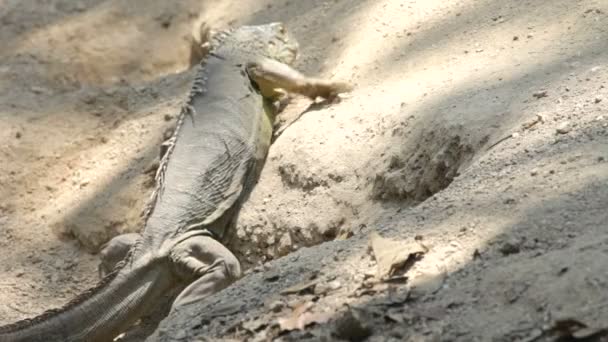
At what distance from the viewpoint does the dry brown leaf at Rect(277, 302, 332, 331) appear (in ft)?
10.0

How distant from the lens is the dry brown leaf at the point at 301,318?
3.06 metres

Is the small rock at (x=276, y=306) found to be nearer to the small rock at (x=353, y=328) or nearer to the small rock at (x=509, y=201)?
the small rock at (x=353, y=328)

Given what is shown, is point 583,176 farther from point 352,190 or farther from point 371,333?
point 352,190

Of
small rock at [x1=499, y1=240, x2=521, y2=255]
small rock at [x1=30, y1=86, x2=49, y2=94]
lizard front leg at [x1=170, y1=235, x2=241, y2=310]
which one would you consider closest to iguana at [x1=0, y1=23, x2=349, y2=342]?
lizard front leg at [x1=170, y1=235, x2=241, y2=310]

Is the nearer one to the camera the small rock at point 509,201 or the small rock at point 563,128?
the small rock at point 509,201

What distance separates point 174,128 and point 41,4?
2234mm

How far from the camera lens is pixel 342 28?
6082 millimetres

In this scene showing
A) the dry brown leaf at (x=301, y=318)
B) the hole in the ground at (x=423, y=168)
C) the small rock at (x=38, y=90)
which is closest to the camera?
the dry brown leaf at (x=301, y=318)

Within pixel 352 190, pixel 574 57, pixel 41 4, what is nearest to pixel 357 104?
pixel 352 190

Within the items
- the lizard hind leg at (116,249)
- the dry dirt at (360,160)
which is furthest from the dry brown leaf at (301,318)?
the lizard hind leg at (116,249)

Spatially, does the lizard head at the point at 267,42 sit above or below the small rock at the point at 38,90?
above

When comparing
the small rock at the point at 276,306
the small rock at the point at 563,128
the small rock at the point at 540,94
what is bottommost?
the small rock at the point at 540,94

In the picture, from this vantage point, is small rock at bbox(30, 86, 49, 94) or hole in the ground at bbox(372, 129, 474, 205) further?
small rock at bbox(30, 86, 49, 94)

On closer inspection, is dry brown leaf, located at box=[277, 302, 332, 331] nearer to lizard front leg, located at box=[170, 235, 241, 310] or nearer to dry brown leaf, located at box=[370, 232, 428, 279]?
dry brown leaf, located at box=[370, 232, 428, 279]
